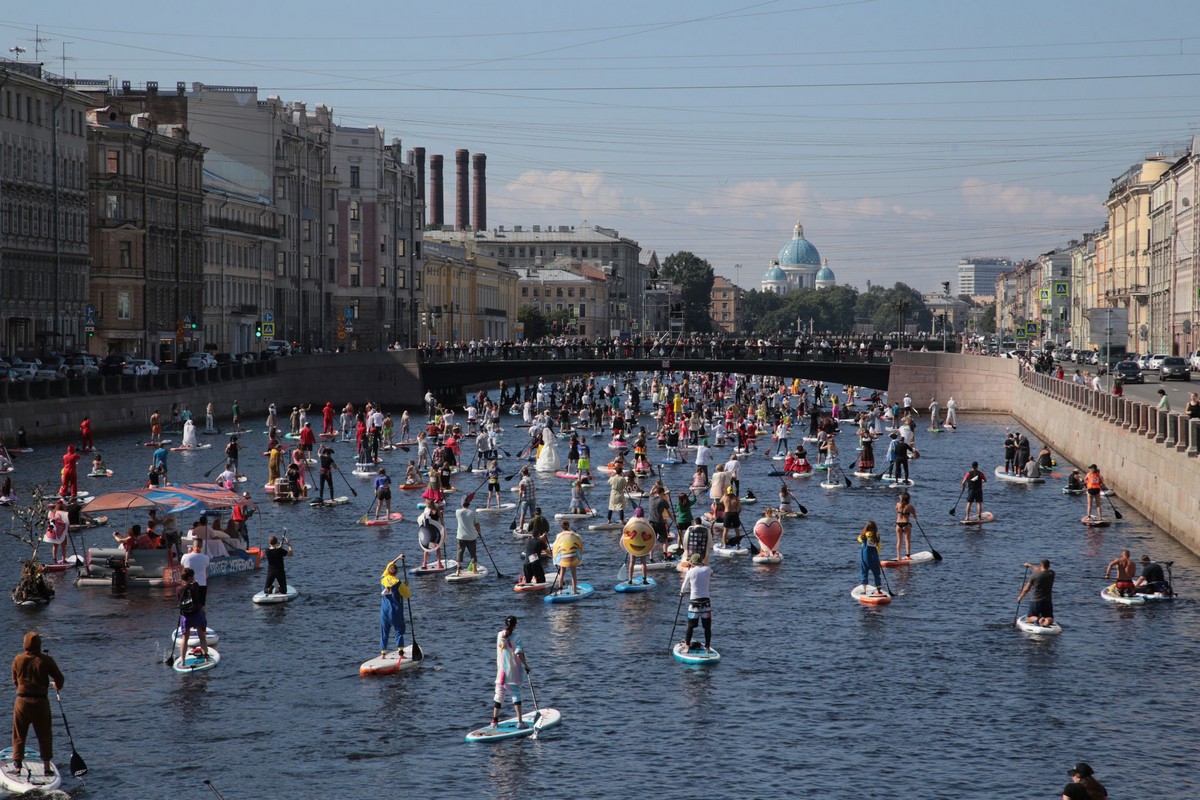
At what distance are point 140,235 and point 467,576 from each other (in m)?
67.6

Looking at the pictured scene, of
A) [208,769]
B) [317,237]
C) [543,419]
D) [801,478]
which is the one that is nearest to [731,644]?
[208,769]

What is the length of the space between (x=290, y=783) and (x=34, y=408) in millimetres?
46215

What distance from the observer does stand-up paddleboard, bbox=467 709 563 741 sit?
23656mm

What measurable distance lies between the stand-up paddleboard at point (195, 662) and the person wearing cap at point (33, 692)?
6285mm

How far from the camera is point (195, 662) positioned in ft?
90.3

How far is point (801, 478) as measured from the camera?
199 feet

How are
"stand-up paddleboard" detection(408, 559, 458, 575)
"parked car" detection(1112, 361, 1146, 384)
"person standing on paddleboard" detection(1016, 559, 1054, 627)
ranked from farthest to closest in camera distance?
"parked car" detection(1112, 361, 1146, 384), "stand-up paddleboard" detection(408, 559, 458, 575), "person standing on paddleboard" detection(1016, 559, 1054, 627)

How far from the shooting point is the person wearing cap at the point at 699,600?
2722 cm

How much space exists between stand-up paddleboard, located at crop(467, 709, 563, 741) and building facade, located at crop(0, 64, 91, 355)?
61.9 m

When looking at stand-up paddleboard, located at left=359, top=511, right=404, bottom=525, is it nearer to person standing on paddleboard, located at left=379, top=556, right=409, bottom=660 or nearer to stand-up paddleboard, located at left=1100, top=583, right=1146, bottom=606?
person standing on paddleboard, located at left=379, top=556, right=409, bottom=660

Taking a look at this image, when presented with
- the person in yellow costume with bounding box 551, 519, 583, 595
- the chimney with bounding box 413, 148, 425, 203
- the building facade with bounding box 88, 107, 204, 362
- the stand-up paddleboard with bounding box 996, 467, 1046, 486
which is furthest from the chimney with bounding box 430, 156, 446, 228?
the person in yellow costume with bounding box 551, 519, 583, 595

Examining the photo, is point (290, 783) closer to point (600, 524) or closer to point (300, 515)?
point (600, 524)

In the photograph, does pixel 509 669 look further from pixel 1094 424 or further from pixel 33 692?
pixel 1094 424

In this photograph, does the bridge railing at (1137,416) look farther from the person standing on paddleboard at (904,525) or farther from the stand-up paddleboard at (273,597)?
the stand-up paddleboard at (273,597)
